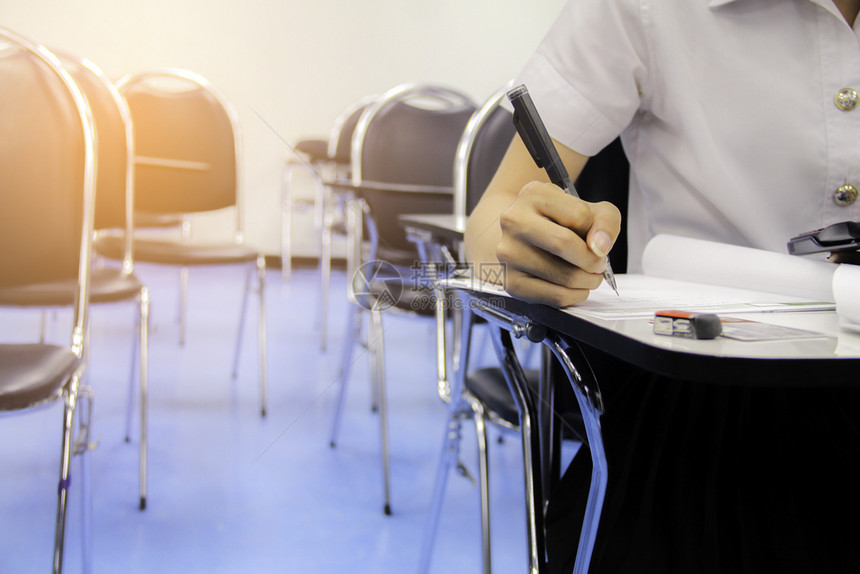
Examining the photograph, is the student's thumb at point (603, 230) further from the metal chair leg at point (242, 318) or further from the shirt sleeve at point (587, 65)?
the metal chair leg at point (242, 318)

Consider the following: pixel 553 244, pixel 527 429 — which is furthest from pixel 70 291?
pixel 553 244

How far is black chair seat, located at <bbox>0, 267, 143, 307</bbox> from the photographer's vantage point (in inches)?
32.8

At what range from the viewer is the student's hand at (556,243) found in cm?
25

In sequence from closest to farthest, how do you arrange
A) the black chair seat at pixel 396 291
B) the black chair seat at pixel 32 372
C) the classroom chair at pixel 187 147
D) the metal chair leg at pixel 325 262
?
1. the black chair seat at pixel 396 291
2. the black chair seat at pixel 32 372
3. the classroom chair at pixel 187 147
4. the metal chair leg at pixel 325 262

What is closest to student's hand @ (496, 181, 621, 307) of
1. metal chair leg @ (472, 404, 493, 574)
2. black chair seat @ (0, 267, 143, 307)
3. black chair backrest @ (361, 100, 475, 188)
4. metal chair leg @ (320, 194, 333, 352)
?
metal chair leg @ (472, 404, 493, 574)

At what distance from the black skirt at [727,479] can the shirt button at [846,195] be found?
19 cm

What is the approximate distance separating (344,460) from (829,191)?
2.91ft

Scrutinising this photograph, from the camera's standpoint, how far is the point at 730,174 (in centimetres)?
47

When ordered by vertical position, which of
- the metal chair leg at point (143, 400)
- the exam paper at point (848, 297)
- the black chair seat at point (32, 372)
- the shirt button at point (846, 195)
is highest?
the shirt button at point (846, 195)

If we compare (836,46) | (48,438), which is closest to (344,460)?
(48,438)

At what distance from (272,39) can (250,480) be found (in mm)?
753

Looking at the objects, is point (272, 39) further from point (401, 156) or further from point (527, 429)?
point (401, 156)

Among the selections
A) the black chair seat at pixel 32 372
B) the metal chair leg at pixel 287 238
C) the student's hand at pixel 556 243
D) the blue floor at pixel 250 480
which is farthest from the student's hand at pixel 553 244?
the metal chair leg at pixel 287 238

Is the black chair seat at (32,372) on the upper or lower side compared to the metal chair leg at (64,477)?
upper
